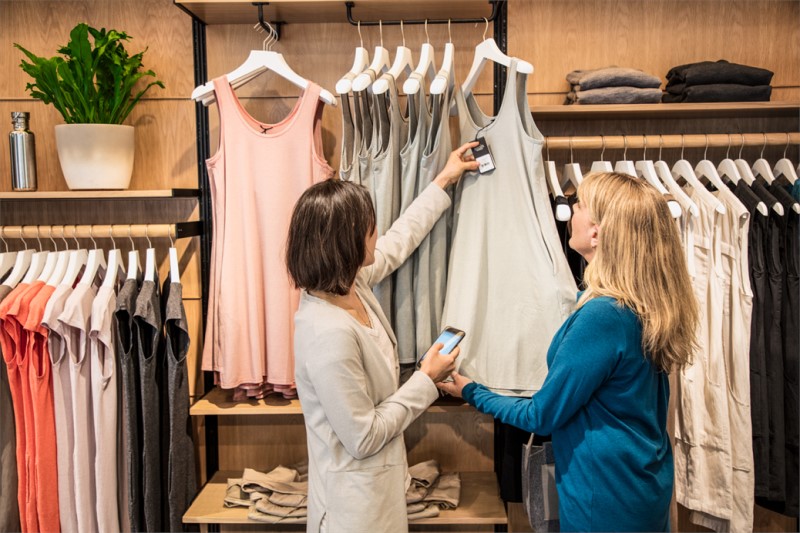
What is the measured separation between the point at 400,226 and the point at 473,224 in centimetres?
24

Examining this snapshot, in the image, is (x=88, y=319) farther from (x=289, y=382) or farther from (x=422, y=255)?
(x=422, y=255)

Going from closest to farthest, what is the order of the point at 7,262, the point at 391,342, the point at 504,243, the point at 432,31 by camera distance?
the point at 391,342 → the point at 504,243 → the point at 7,262 → the point at 432,31

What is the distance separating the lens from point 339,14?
2307 mm

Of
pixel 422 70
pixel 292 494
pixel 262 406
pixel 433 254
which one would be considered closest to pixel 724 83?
pixel 422 70

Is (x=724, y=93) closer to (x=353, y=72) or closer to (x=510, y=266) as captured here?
(x=510, y=266)

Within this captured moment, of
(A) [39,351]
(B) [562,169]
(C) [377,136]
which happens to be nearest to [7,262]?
(A) [39,351]

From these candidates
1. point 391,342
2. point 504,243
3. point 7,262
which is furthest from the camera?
point 7,262

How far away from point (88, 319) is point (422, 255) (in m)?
1.10

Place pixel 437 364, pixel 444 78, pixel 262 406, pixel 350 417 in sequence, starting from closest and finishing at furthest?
pixel 350 417
pixel 437 364
pixel 444 78
pixel 262 406

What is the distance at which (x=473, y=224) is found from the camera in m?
2.08

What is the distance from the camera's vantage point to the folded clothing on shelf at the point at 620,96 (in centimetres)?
223

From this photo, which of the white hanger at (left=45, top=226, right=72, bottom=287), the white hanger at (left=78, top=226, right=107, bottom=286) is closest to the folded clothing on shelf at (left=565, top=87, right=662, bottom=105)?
the white hanger at (left=78, top=226, right=107, bottom=286)

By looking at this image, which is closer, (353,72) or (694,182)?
(353,72)

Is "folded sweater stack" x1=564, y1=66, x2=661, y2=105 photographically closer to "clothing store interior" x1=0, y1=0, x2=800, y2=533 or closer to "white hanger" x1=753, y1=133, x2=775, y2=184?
"clothing store interior" x1=0, y1=0, x2=800, y2=533
